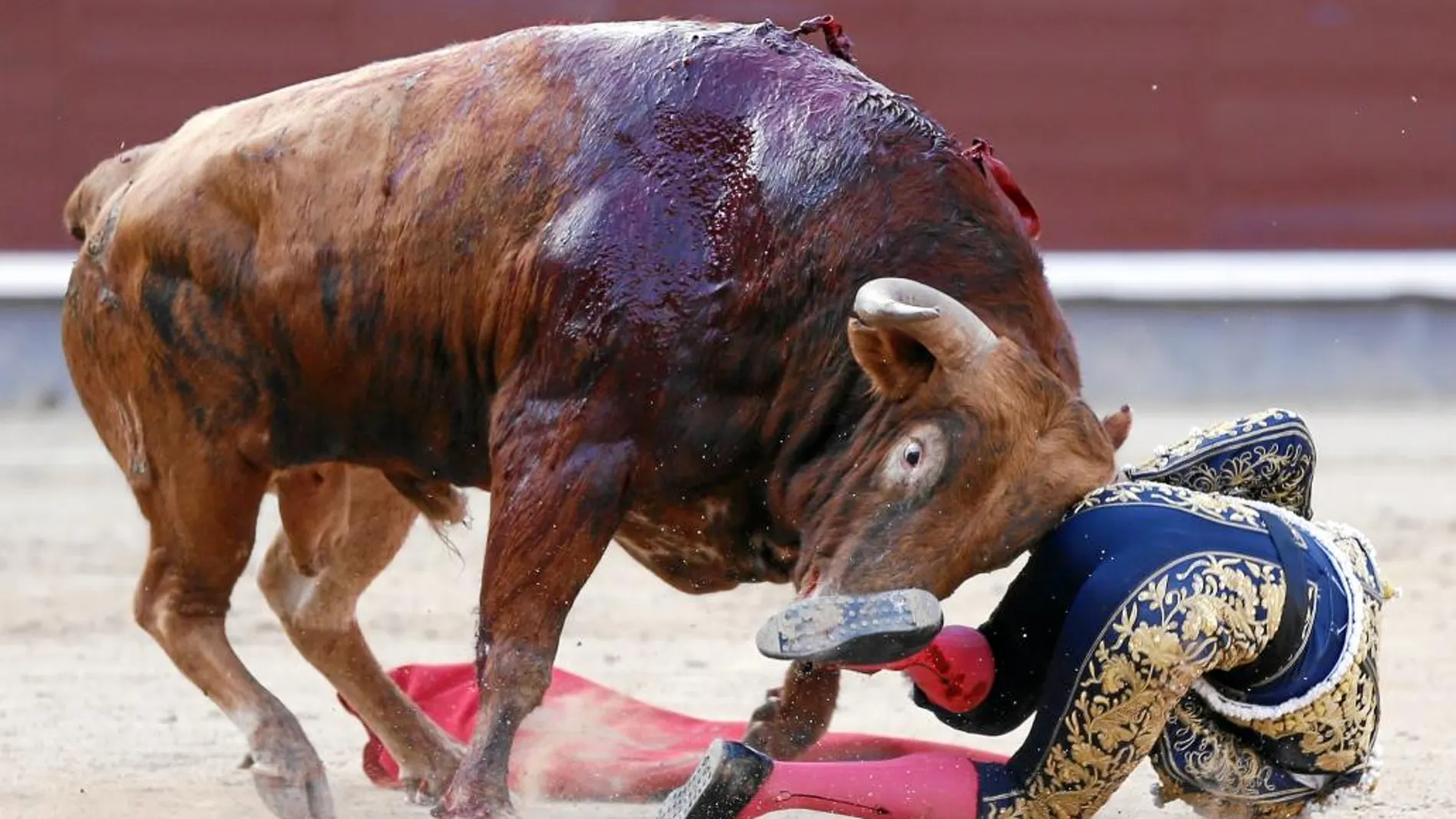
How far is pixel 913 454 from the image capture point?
2.77 meters

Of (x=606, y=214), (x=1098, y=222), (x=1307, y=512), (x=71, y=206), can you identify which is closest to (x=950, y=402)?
(x=606, y=214)

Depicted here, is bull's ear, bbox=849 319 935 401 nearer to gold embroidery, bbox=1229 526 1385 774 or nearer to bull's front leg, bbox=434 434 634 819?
bull's front leg, bbox=434 434 634 819

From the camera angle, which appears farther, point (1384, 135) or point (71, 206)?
point (1384, 135)

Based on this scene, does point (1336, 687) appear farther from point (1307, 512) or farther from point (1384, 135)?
point (1384, 135)

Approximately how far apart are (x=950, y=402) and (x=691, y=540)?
541mm

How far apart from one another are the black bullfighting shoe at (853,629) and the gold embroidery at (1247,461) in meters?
0.69

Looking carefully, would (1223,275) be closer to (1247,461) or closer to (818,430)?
(1247,461)

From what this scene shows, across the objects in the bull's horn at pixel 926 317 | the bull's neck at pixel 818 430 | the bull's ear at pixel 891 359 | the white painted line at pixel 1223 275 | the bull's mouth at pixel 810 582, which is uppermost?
the bull's horn at pixel 926 317

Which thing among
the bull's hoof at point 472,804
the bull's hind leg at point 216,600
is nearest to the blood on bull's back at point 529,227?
the bull's hind leg at point 216,600

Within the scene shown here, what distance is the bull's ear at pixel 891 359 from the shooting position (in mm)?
2732

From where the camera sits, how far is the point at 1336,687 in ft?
9.50

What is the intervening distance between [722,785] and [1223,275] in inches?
274

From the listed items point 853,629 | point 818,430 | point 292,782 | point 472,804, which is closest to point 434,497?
point 292,782

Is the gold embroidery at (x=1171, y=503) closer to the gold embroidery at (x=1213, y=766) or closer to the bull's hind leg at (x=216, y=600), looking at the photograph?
the gold embroidery at (x=1213, y=766)
